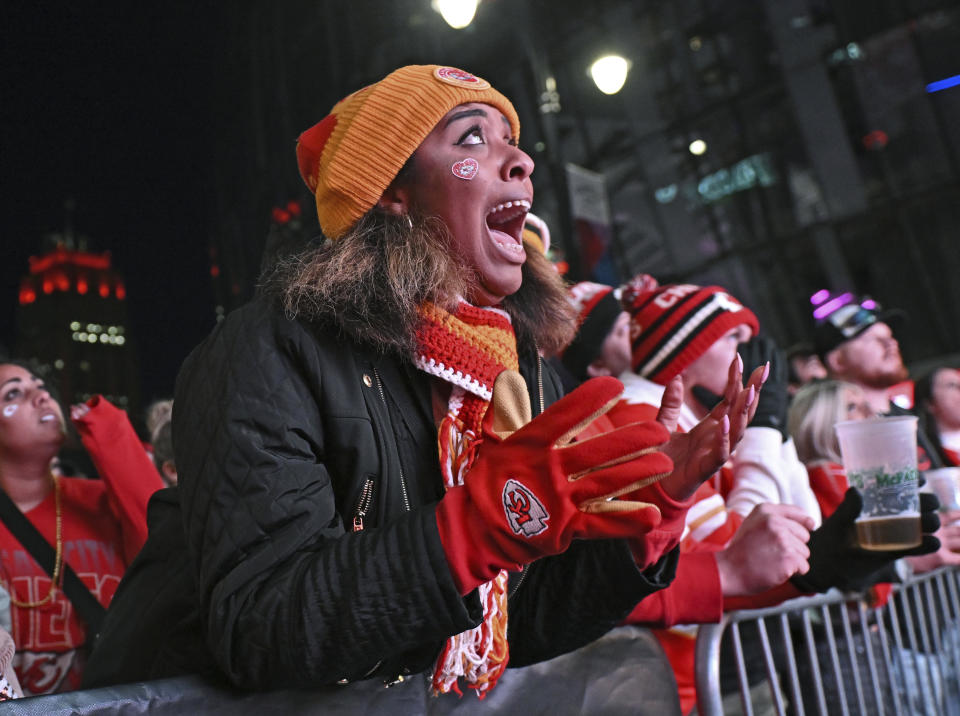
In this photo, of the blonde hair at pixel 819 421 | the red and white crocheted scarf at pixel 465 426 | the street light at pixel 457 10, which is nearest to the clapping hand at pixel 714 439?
the red and white crocheted scarf at pixel 465 426

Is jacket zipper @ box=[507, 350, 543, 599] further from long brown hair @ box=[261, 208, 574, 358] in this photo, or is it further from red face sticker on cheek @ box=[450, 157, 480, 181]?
red face sticker on cheek @ box=[450, 157, 480, 181]

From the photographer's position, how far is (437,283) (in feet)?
5.27

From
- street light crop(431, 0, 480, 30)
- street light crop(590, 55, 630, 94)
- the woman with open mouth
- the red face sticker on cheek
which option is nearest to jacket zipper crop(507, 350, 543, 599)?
the woman with open mouth

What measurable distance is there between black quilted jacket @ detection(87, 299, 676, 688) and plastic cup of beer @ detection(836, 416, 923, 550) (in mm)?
767

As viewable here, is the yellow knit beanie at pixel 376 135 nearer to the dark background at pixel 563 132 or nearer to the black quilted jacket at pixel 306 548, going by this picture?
the black quilted jacket at pixel 306 548

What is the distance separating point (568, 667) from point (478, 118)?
1.17 metres

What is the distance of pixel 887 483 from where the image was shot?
2135 millimetres

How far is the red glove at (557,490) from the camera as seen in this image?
114 cm

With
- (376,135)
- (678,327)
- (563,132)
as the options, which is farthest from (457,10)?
(563,132)

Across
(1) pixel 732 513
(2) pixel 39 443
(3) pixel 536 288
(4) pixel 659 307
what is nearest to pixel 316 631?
(3) pixel 536 288

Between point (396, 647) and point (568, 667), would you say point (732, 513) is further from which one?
point (396, 647)

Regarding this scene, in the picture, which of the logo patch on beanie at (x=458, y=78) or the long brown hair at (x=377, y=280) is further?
the logo patch on beanie at (x=458, y=78)

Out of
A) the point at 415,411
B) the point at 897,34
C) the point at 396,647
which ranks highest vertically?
the point at 897,34

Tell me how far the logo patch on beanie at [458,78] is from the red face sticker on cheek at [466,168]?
181 millimetres
